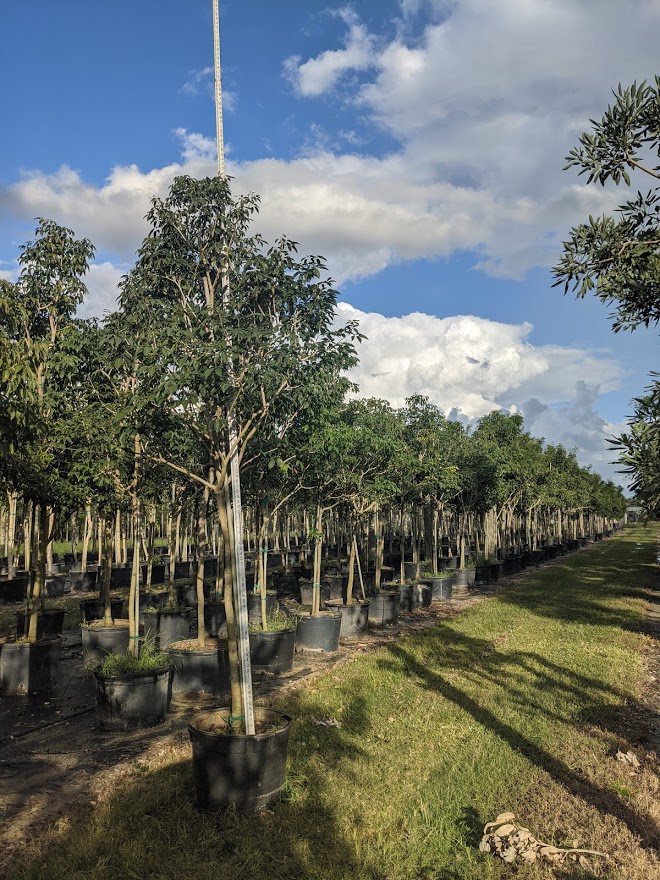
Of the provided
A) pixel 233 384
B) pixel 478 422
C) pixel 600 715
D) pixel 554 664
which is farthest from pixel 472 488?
pixel 233 384

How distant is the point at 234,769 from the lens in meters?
5.25

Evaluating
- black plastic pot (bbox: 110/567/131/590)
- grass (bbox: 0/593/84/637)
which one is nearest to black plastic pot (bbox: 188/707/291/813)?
grass (bbox: 0/593/84/637)

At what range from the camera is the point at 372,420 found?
14.8m

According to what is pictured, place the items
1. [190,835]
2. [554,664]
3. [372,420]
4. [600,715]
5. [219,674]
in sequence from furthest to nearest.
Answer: [372,420]
[554,664]
[219,674]
[600,715]
[190,835]

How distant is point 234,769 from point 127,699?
285 centimetres

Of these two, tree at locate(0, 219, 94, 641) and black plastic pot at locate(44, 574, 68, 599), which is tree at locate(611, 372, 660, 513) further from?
black plastic pot at locate(44, 574, 68, 599)

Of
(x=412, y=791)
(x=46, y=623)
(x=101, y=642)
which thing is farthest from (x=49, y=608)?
(x=412, y=791)

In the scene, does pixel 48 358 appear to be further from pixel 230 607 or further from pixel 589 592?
pixel 589 592

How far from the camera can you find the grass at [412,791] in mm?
4582

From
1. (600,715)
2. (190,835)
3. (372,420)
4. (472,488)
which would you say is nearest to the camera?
(190,835)

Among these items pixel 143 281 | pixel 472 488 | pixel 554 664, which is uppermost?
pixel 143 281

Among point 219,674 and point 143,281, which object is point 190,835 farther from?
point 143,281

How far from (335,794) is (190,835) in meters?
1.38

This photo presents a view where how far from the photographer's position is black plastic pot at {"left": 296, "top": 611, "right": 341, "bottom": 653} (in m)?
12.1
